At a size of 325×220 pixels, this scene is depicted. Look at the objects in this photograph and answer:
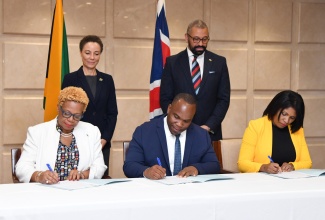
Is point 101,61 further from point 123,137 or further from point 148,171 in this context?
point 148,171

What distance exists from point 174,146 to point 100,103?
101cm

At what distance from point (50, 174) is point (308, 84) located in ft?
14.9

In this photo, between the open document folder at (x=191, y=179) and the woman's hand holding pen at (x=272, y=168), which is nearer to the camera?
the open document folder at (x=191, y=179)

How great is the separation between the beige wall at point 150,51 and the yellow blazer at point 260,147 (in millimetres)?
2458

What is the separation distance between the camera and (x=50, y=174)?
2834 millimetres

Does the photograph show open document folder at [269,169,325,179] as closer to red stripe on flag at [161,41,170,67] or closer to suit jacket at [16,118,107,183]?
suit jacket at [16,118,107,183]

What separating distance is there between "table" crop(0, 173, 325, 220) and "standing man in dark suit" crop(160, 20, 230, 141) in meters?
1.45

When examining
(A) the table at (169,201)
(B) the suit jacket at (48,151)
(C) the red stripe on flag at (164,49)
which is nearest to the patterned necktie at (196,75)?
(C) the red stripe on flag at (164,49)

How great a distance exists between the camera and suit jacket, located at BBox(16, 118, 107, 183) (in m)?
3.27

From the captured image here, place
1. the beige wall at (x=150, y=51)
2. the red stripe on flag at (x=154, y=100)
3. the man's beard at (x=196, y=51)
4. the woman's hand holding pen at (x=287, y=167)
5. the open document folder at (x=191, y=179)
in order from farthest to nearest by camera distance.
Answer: the beige wall at (x=150, y=51)
the red stripe on flag at (x=154, y=100)
the man's beard at (x=196, y=51)
the woman's hand holding pen at (x=287, y=167)
the open document folder at (x=191, y=179)

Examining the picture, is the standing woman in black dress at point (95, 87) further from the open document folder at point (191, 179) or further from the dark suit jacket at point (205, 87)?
the open document folder at point (191, 179)

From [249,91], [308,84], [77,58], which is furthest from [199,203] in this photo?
[308,84]

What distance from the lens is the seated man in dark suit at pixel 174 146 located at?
10.8 feet

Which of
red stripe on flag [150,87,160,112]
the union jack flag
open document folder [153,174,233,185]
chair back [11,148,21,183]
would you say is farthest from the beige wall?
open document folder [153,174,233,185]
